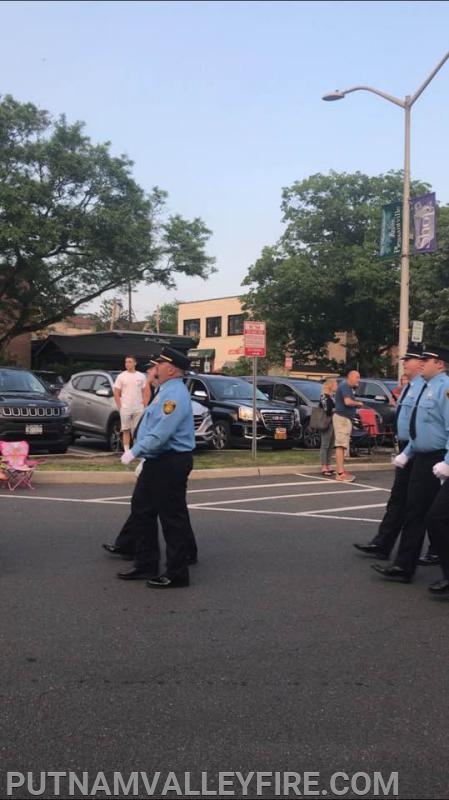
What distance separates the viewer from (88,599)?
5.44 m

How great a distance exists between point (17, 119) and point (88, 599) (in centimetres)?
→ 2872

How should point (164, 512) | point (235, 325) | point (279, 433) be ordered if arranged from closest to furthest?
point (164, 512) < point (279, 433) < point (235, 325)

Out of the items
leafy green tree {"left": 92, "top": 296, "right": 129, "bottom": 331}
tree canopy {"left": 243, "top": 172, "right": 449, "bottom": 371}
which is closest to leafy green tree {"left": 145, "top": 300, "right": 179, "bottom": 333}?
A: leafy green tree {"left": 92, "top": 296, "right": 129, "bottom": 331}

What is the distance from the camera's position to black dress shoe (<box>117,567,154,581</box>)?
600cm

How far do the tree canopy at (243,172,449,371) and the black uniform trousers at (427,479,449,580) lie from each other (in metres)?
29.3

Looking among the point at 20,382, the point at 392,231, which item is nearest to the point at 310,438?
the point at 392,231

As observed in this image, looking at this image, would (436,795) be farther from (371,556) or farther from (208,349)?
(208,349)

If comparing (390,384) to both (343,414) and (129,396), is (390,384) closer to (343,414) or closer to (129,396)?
(343,414)

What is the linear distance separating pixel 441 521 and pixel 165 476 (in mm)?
2129

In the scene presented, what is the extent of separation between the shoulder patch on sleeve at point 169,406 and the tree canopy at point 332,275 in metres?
29.6

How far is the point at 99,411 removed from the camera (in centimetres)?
1502

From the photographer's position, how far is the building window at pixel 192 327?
6795 cm

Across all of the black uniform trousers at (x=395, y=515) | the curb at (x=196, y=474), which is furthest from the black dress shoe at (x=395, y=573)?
the curb at (x=196, y=474)

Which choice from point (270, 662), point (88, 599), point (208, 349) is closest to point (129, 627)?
point (88, 599)
